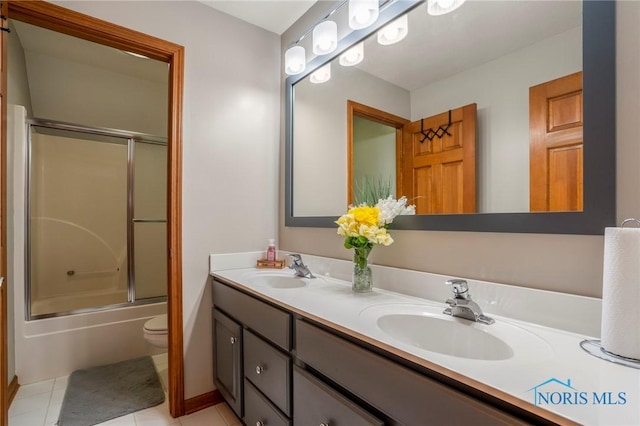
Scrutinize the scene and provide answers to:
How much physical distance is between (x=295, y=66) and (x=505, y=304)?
5.53 ft

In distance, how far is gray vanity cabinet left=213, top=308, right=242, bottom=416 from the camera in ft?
4.91

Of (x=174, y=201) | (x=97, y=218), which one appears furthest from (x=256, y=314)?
(x=97, y=218)

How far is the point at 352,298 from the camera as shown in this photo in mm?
1225

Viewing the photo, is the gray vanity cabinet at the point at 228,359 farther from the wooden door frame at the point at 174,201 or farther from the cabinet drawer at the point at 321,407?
the cabinet drawer at the point at 321,407

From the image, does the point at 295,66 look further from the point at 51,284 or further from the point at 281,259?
the point at 51,284

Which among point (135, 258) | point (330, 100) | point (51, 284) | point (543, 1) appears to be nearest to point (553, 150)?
point (543, 1)

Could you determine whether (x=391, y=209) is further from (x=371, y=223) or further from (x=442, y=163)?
(x=442, y=163)

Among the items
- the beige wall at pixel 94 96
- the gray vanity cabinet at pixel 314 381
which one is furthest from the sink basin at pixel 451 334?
the beige wall at pixel 94 96

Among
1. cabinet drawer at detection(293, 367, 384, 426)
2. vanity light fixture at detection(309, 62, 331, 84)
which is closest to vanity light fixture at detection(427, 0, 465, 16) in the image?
vanity light fixture at detection(309, 62, 331, 84)

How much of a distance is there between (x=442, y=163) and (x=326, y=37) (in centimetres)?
97

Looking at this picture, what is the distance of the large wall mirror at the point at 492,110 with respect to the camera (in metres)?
0.85

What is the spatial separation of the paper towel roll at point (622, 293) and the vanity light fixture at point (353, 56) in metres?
1.32

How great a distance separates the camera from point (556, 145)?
0.93m

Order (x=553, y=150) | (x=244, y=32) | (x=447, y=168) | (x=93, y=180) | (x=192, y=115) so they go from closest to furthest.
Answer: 1. (x=553, y=150)
2. (x=447, y=168)
3. (x=192, y=115)
4. (x=244, y=32)
5. (x=93, y=180)
